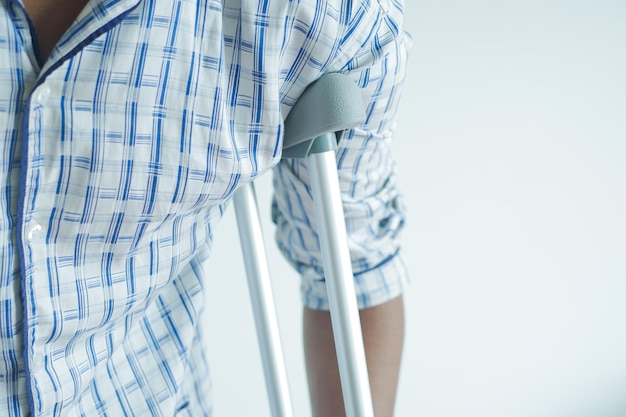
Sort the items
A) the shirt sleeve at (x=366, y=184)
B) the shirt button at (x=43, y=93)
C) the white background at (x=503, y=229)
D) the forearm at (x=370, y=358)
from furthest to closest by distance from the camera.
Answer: the white background at (x=503, y=229)
the forearm at (x=370, y=358)
the shirt sleeve at (x=366, y=184)
the shirt button at (x=43, y=93)

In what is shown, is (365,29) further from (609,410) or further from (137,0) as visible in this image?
(609,410)

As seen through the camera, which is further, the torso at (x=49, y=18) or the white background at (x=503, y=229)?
the white background at (x=503, y=229)

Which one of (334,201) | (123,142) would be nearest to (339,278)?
(334,201)

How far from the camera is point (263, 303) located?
558 mm

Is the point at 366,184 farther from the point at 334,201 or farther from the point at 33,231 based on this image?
the point at 33,231

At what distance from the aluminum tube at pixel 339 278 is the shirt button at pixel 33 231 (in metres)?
0.17

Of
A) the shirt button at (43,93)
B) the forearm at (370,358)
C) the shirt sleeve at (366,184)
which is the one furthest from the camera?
the forearm at (370,358)

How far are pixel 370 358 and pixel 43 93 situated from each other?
1.25ft

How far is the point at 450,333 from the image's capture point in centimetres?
137

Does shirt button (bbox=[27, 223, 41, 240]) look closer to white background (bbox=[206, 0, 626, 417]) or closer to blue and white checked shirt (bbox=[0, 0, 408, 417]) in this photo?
blue and white checked shirt (bbox=[0, 0, 408, 417])

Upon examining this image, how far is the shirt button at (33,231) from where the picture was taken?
422 mm

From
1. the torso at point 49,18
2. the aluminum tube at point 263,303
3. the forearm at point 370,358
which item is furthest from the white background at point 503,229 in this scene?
the torso at point 49,18

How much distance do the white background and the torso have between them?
0.75 meters

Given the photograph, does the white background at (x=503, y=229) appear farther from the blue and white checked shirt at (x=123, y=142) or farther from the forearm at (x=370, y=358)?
the blue and white checked shirt at (x=123, y=142)
